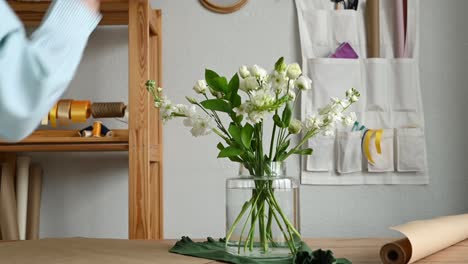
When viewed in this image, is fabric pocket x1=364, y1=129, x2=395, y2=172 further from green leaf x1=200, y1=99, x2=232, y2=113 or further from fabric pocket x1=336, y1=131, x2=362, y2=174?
green leaf x1=200, y1=99, x2=232, y2=113

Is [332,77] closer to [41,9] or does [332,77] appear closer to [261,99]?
[41,9]

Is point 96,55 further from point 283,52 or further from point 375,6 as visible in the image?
point 375,6

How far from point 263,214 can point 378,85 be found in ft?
5.54

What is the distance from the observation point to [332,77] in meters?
3.00

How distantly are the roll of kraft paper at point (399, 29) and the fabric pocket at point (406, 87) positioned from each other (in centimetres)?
4

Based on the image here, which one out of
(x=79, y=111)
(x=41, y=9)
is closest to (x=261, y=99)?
(x=79, y=111)

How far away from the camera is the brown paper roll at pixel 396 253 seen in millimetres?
→ 1393

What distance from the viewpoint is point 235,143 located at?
1.53 metres

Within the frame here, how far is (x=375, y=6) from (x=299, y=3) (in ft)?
1.13

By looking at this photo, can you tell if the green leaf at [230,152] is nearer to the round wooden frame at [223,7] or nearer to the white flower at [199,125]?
the white flower at [199,125]

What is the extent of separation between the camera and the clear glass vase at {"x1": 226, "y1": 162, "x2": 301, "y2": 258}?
57.9 inches

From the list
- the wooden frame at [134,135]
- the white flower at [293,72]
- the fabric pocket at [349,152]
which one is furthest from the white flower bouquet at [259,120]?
the fabric pocket at [349,152]

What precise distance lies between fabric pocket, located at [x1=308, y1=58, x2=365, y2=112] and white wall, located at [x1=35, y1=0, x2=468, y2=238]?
0.14 meters

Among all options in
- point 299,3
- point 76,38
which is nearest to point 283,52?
point 299,3
